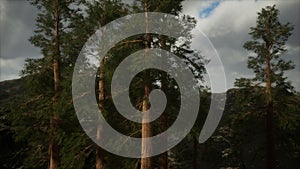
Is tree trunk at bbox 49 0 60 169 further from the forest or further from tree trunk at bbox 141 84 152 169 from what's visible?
tree trunk at bbox 141 84 152 169

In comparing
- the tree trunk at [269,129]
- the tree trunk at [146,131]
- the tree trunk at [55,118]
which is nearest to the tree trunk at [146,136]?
the tree trunk at [146,131]

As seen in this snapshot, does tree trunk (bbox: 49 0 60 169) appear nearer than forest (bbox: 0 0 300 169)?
No

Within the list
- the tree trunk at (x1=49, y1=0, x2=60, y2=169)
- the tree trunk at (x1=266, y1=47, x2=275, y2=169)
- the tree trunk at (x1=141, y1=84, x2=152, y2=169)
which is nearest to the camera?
the tree trunk at (x1=141, y1=84, x2=152, y2=169)

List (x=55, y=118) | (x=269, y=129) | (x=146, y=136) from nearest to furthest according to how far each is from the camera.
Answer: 1. (x=146, y=136)
2. (x=55, y=118)
3. (x=269, y=129)

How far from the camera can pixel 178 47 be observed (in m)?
13.7

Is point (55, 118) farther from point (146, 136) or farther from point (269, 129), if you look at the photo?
point (269, 129)

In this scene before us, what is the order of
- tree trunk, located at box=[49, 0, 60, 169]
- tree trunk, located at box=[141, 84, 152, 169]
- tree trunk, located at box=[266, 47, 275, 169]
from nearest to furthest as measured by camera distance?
tree trunk, located at box=[141, 84, 152, 169] → tree trunk, located at box=[49, 0, 60, 169] → tree trunk, located at box=[266, 47, 275, 169]

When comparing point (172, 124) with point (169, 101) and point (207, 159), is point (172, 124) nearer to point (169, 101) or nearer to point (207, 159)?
point (169, 101)

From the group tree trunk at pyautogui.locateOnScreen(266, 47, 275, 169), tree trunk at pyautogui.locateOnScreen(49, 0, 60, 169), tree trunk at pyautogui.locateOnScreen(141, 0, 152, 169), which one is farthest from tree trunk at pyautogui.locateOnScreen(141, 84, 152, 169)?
tree trunk at pyautogui.locateOnScreen(266, 47, 275, 169)

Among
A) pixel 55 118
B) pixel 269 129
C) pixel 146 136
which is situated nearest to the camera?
pixel 146 136

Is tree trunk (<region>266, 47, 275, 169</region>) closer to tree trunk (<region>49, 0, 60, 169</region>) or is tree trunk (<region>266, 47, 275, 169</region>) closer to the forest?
the forest

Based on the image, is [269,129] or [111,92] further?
[269,129]

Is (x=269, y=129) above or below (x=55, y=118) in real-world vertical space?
below

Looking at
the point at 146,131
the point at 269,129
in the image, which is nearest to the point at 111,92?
the point at 146,131
